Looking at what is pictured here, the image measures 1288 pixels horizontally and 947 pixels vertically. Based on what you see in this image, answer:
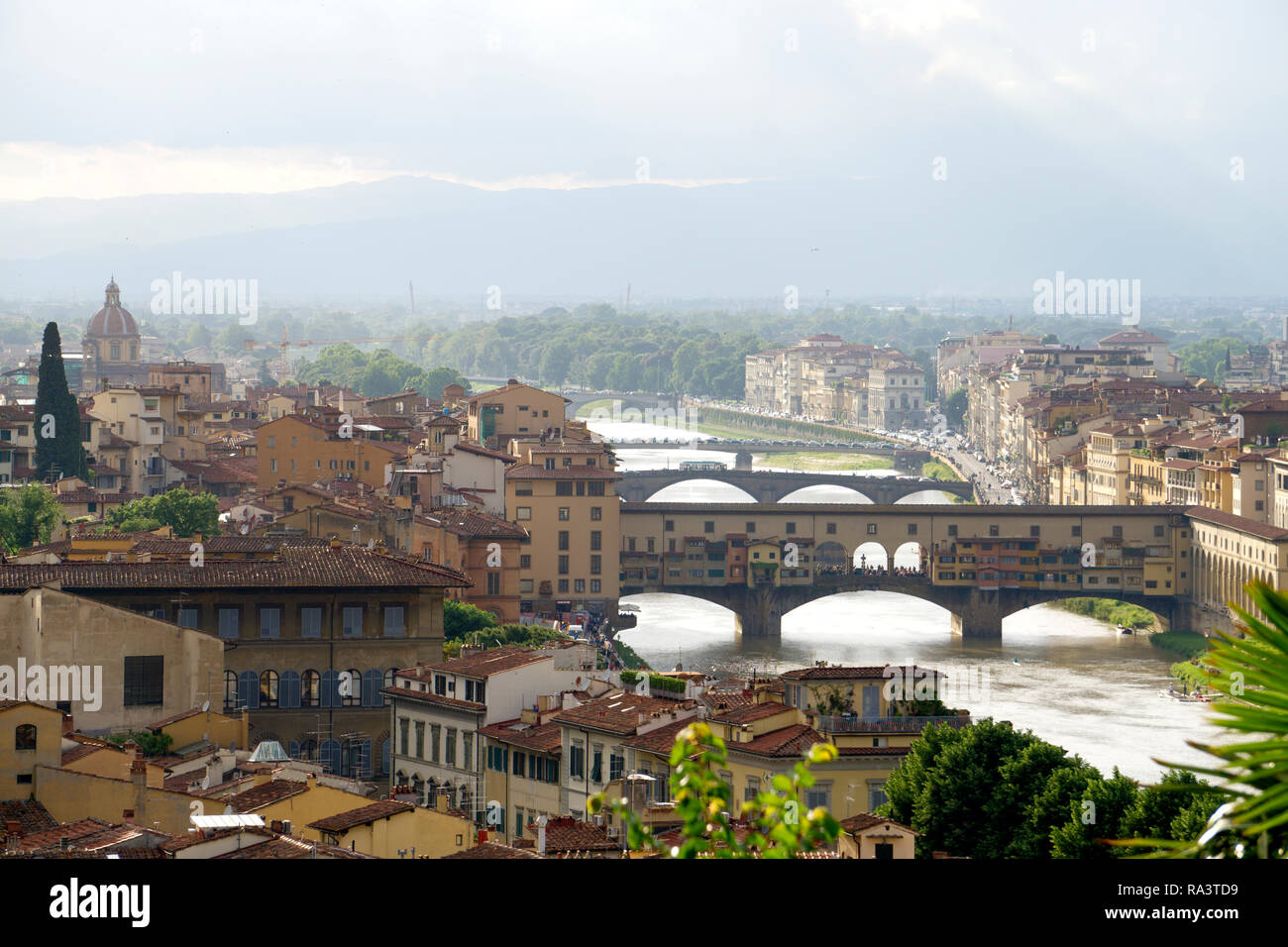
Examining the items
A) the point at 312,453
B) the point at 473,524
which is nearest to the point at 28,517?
the point at 473,524

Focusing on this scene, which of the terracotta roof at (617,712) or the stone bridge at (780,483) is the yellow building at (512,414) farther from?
the terracotta roof at (617,712)

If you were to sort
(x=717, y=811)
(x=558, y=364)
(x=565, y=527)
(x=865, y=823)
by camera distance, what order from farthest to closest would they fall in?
(x=558, y=364) < (x=565, y=527) < (x=865, y=823) < (x=717, y=811)

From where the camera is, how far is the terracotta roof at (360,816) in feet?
44.7

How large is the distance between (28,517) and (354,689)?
15587mm

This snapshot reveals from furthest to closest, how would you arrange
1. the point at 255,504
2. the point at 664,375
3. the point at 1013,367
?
the point at 664,375
the point at 1013,367
the point at 255,504

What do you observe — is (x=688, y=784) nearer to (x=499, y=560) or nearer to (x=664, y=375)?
(x=499, y=560)

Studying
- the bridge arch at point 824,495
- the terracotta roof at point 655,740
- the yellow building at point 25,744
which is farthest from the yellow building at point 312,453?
the yellow building at point 25,744

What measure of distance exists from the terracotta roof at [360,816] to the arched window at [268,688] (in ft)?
23.7

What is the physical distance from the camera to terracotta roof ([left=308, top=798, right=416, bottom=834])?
13.6 metres

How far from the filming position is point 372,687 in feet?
70.9

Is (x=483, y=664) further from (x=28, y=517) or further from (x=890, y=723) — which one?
(x=28, y=517)

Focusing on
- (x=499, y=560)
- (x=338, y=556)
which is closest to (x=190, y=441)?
(x=499, y=560)
